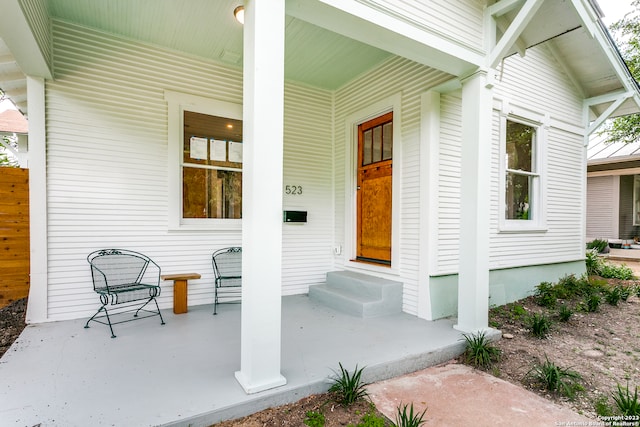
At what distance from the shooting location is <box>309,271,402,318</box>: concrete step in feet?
11.9

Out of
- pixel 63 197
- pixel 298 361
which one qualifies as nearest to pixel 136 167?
pixel 63 197

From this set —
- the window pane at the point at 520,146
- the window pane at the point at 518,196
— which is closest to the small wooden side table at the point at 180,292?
the window pane at the point at 518,196

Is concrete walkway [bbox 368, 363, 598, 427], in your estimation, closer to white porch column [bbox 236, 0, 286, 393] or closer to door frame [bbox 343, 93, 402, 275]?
white porch column [bbox 236, 0, 286, 393]

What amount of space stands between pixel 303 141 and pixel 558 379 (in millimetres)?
3895

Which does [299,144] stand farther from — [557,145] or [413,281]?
[557,145]

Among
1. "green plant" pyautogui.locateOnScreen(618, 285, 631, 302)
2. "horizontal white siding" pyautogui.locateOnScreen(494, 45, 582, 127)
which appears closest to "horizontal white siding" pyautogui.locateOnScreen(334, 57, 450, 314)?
"horizontal white siding" pyautogui.locateOnScreen(494, 45, 582, 127)

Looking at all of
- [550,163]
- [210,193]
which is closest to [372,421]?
[210,193]

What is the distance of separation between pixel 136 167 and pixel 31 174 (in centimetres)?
92

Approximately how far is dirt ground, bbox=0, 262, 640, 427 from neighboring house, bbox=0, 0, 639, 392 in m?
0.28

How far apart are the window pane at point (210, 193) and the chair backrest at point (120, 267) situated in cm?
73

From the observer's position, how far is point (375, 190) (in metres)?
4.43

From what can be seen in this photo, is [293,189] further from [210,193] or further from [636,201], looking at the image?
[636,201]

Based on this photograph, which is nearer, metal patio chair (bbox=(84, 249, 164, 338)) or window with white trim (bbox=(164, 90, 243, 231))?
metal patio chair (bbox=(84, 249, 164, 338))

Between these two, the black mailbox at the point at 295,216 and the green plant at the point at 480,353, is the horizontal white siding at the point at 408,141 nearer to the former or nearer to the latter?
the green plant at the point at 480,353
